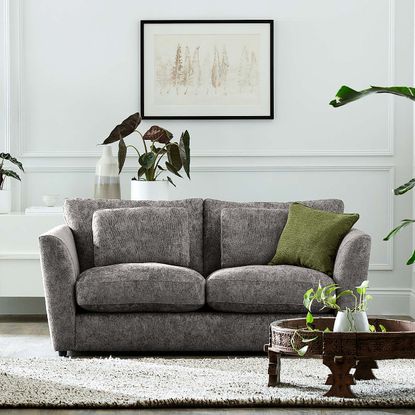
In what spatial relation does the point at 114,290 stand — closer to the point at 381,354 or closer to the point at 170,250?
the point at 170,250

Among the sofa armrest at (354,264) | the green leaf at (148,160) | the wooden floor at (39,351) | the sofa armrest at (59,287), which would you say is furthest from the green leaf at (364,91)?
the green leaf at (148,160)

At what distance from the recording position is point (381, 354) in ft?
10.4

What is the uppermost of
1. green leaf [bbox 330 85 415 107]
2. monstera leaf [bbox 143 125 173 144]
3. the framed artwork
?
the framed artwork

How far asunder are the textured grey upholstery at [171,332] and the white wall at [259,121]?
5.52 feet

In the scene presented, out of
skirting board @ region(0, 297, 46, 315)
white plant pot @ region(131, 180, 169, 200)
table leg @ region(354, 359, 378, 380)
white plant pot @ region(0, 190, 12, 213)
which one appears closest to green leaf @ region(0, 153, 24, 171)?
white plant pot @ region(0, 190, 12, 213)

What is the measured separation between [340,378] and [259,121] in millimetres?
2848

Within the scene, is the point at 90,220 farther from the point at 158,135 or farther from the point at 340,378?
the point at 340,378

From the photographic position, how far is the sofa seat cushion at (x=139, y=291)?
421cm

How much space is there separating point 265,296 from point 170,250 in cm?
64

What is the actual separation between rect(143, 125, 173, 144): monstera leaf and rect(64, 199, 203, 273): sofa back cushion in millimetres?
591

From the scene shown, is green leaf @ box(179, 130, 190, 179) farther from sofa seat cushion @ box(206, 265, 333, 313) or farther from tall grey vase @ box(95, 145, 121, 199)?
sofa seat cushion @ box(206, 265, 333, 313)

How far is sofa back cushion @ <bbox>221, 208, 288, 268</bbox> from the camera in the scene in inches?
186

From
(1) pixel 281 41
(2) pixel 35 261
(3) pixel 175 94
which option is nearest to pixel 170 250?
(2) pixel 35 261

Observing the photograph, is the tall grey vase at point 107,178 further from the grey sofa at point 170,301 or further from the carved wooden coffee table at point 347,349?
the carved wooden coffee table at point 347,349
